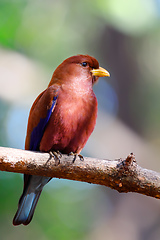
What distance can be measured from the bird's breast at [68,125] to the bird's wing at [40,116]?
5 centimetres

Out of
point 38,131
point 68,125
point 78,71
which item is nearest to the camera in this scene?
point 68,125

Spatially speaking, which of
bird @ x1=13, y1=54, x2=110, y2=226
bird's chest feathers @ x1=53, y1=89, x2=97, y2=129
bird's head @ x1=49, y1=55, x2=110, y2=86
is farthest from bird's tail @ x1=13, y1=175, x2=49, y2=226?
bird's head @ x1=49, y1=55, x2=110, y2=86

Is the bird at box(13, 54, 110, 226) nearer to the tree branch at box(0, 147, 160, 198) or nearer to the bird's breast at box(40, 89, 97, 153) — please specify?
the bird's breast at box(40, 89, 97, 153)

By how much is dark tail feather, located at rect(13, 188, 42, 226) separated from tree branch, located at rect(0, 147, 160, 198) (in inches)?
42.1

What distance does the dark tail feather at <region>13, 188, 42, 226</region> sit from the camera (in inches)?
146

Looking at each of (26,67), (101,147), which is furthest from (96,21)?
(101,147)

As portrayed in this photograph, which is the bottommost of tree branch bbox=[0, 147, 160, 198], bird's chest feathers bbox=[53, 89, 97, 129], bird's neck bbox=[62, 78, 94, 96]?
tree branch bbox=[0, 147, 160, 198]

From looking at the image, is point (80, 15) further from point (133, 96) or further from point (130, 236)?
point (130, 236)

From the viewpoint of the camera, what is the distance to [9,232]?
6656mm

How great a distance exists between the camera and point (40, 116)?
3.58 metres

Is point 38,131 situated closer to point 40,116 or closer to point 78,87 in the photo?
point 40,116

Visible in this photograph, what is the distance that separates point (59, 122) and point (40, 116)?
211 mm

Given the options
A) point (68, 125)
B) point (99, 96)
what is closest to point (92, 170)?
point (68, 125)

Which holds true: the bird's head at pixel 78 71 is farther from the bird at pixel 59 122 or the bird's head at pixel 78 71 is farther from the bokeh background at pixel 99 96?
the bokeh background at pixel 99 96
